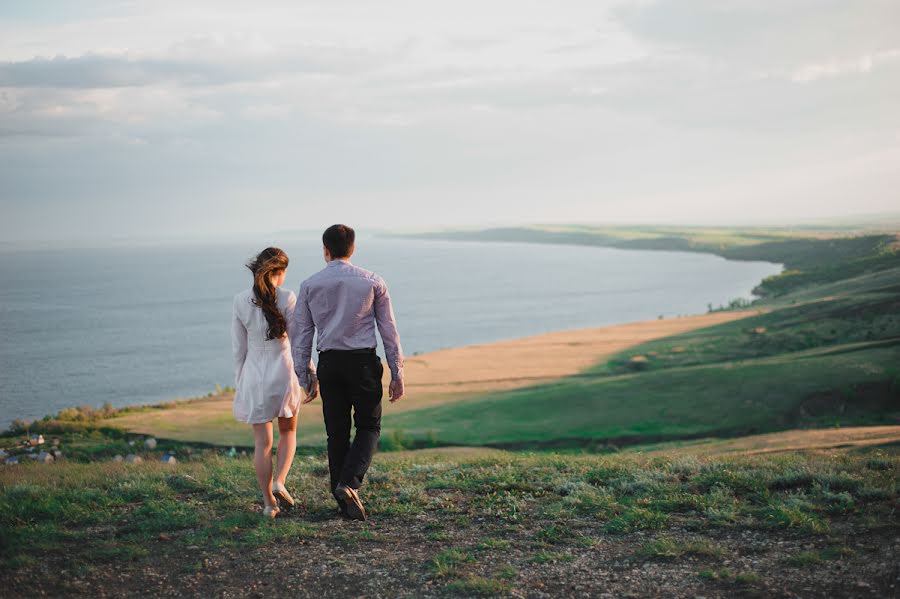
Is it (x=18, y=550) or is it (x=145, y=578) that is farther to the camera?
(x=18, y=550)

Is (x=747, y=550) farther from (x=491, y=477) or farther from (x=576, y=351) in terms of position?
(x=576, y=351)

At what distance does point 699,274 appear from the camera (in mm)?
149125

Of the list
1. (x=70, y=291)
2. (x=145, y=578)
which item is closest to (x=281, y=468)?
(x=145, y=578)

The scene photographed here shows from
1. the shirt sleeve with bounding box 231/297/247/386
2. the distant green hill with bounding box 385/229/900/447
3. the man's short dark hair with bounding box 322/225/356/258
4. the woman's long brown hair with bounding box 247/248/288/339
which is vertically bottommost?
the distant green hill with bounding box 385/229/900/447

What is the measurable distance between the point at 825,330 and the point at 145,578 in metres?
39.5

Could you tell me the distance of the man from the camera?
684 centimetres

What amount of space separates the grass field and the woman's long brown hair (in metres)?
1.86

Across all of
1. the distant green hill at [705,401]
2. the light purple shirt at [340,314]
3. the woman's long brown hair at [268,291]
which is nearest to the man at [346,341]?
the light purple shirt at [340,314]

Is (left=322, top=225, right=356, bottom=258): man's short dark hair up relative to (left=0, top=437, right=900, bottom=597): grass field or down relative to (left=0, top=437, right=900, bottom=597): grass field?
up

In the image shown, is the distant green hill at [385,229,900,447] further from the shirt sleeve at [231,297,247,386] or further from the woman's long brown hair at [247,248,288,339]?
the woman's long brown hair at [247,248,288,339]

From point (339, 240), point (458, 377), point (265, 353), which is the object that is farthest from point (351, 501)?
point (458, 377)

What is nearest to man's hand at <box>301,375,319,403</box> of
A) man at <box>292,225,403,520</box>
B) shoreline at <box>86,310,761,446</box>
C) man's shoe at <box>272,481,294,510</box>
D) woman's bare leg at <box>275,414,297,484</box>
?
man at <box>292,225,403,520</box>

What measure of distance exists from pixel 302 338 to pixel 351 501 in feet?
5.61

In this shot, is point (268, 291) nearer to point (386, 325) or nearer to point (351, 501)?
point (386, 325)
